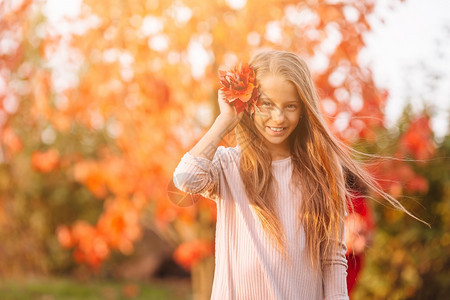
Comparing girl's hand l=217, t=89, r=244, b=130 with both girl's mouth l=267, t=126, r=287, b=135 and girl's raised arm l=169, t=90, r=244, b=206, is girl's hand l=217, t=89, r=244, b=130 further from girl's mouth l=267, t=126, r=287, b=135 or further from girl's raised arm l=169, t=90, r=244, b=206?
girl's mouth l=267, t=126, r=287, b=135

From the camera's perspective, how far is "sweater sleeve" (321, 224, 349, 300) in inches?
76.0

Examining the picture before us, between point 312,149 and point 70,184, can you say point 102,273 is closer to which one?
point 70,184

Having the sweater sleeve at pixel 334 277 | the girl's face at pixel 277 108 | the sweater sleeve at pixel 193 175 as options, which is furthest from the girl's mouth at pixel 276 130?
the sweater sleeve at pixel 334 277

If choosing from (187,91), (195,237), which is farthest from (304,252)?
(195,237)

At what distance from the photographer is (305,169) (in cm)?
195

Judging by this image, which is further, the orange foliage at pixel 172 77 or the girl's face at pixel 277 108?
the orange foliage at pixel 172 77

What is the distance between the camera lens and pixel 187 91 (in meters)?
4.30

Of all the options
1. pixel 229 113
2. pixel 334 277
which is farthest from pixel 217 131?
pixel 334 277

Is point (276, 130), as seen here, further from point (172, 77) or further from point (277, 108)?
Result: point (172, 77)

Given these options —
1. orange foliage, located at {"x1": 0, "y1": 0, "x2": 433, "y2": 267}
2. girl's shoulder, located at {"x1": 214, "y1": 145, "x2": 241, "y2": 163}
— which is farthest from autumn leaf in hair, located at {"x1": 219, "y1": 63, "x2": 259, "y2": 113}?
orange foliage, located at {"x1": 0, "y1": 0, "x2": 433, "y2": 267}

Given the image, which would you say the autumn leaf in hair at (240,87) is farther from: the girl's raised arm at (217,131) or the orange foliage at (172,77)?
the orange foliage at (172,77)

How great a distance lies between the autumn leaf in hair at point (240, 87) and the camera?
6.01ft

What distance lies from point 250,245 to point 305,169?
1.08 ft

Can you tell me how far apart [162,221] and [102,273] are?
456 centimetres
